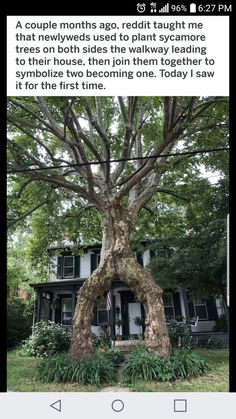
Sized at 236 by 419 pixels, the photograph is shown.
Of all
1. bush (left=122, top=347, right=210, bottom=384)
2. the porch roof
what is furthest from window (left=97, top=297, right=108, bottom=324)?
bush (left=122, top=347, right=210, bottom=384)

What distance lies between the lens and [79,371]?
6.21m

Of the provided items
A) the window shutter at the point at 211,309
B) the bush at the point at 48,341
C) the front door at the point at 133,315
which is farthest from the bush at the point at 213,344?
the bush at the point at 48,341

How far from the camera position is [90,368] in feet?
20.5

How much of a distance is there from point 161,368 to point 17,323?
36.8 ft

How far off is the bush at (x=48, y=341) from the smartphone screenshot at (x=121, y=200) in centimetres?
5

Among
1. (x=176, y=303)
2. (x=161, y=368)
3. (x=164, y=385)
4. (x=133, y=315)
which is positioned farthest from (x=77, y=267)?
(x=164, y=385)

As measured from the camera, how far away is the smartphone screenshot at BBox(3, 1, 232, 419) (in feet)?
7.84

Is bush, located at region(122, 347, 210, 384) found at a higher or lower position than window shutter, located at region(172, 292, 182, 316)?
higher

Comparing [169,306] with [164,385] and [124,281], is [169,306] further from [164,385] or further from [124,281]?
[164,385]

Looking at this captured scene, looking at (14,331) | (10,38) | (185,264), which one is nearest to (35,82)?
(10,38)

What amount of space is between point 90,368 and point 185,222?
673 cm

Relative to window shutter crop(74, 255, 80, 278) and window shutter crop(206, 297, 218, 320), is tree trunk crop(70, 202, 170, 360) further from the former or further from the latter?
window shutter crop(74, 255, 80, 278)

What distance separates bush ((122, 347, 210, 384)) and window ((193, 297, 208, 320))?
→ 9.81 m
